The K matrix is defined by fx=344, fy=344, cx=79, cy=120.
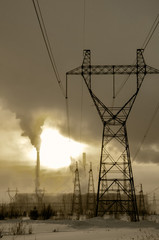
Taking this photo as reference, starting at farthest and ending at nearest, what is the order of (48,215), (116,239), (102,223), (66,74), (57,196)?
(57,196), (48,215), (66,74), (102,223), (116,239)

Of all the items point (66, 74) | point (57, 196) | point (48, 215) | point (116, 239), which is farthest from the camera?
point (57, 196)

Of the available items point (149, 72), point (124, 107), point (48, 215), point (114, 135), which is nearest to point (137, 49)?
point (149, 72)

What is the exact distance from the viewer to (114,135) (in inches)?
1087

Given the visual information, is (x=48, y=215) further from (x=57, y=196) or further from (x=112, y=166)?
(x=57, y=196)

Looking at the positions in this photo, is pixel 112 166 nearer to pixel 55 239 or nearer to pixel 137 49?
pixel 137 49

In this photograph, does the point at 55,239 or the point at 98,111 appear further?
the point at 98,111

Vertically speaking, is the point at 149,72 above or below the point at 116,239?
above

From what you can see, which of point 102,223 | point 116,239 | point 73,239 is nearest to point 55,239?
point 73,239

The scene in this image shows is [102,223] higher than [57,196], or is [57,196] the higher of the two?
[57,196]

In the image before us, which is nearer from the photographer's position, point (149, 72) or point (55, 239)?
point (55, 239)

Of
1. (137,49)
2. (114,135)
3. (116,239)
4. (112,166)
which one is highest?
(137,49)

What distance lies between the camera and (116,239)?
13.5m

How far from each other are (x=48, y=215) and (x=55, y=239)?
18.8 m

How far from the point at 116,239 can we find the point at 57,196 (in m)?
155
